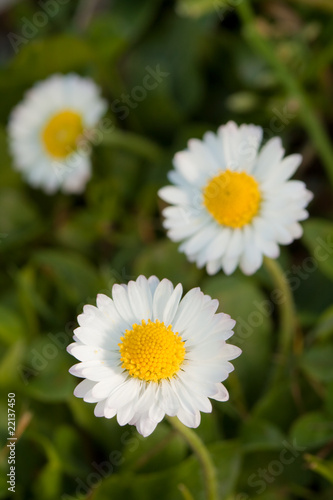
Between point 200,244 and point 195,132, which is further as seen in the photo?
point 195,132

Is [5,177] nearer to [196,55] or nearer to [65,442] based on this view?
[196,55]

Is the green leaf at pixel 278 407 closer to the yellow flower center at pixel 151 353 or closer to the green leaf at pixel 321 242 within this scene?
the green leaf at pixel 321 242

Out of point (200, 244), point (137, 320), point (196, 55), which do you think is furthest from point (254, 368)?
point (196, 55)

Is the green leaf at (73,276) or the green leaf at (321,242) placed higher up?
the green leaf at (73,276)

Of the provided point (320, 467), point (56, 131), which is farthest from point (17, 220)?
point (320, 467)

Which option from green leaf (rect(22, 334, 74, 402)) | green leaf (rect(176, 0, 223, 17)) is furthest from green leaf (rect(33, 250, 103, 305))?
green leaf (rect(176, 0, 223, 17))

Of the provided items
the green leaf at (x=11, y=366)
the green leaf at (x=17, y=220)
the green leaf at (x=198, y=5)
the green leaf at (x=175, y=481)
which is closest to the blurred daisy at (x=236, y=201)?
the green leaf at (x=175, y=481)

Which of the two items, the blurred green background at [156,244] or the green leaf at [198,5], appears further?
the green leaf at [198,5]
